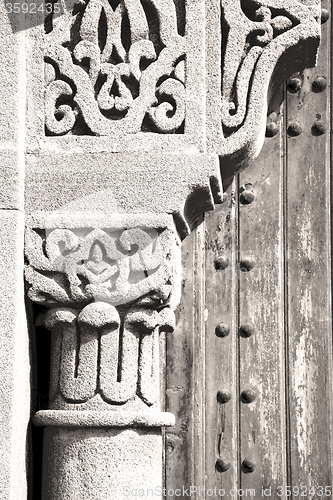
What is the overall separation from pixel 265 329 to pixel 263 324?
0.05 ft

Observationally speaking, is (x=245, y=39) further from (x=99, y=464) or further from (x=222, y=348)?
(x=99, y=464)

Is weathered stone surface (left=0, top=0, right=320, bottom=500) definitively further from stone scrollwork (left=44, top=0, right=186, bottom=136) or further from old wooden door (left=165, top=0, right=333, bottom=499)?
old wooden door (left=165, top=0, right=333, bottom=499)

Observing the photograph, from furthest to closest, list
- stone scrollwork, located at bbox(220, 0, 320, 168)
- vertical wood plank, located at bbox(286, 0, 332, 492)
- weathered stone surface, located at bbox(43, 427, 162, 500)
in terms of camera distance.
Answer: vertical wood plank, located at bbox(286, 0, 332, 492) → stone scrollwork, located at bbox(220, 0, 320, 168) → weathered stone surface, located at bbox(43, 427, 162, 500)

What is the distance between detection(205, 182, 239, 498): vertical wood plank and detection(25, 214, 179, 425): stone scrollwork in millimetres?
404

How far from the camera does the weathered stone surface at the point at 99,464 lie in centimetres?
157

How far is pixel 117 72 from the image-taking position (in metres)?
1.72

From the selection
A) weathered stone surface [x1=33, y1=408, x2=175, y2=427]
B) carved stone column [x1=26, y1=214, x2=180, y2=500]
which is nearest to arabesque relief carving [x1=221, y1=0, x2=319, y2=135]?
carved stone column [x1=26, y1=214, x2=180, y2=500]

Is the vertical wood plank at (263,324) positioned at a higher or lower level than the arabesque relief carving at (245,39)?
lower

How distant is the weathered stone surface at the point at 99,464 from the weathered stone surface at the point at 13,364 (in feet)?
0.24

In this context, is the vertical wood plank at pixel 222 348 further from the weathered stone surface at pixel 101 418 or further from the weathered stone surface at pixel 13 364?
the weathered stone surface at pixel 13 364

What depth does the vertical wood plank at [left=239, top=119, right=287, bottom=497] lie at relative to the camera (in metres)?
1.97

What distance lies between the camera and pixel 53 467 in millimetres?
1608

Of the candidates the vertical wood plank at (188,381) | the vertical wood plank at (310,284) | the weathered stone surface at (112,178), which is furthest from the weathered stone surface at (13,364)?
the vertical wood plank at (310,284)

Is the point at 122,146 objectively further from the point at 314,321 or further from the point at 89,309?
the point at 314,321
